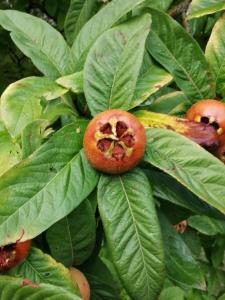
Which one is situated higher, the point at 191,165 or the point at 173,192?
the point at 191,165

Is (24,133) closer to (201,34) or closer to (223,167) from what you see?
(223,167)

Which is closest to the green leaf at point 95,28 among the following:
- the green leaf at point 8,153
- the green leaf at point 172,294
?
the green leaf at point 8,153

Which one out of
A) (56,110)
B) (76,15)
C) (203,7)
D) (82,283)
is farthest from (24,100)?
(76,15)

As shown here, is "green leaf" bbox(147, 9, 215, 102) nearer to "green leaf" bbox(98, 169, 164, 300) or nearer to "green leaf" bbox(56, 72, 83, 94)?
"green leaf" bbox(56, 72, 83, 94)

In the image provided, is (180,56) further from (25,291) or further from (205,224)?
(205,224)

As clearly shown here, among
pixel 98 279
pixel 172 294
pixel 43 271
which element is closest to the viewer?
pixel 43 271

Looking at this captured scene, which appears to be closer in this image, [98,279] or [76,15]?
[98,279]

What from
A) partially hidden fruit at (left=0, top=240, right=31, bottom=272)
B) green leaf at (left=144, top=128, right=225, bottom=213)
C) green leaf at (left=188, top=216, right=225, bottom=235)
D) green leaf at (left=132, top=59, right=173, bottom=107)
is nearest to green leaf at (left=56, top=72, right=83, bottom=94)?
green leaf at (left=132, top=59, right=173, bottom=107)
